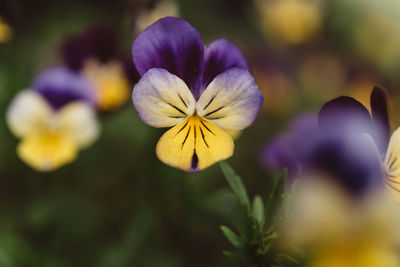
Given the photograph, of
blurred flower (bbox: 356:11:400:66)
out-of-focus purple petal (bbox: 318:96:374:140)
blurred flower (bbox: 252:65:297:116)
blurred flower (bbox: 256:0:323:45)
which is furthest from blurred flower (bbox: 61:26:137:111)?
blurred flower (bbox: 356:11:400:66)

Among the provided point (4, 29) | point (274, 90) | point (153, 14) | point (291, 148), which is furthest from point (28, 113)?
point (274, 90)

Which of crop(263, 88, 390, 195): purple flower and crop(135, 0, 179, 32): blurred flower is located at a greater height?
crop(135, 0, 179, 32): blurred flower

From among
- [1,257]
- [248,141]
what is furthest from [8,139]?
[248,141]

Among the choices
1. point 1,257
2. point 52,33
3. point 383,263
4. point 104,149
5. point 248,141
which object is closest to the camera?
point 383,263

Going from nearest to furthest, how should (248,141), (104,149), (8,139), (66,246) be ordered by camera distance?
(66,246)
(8,139)
(104,149)
(248,141)

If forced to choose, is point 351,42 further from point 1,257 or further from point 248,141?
point 1,257

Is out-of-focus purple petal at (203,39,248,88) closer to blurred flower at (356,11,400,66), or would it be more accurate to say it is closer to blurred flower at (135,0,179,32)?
blurred flower at (135,0,179,32)
